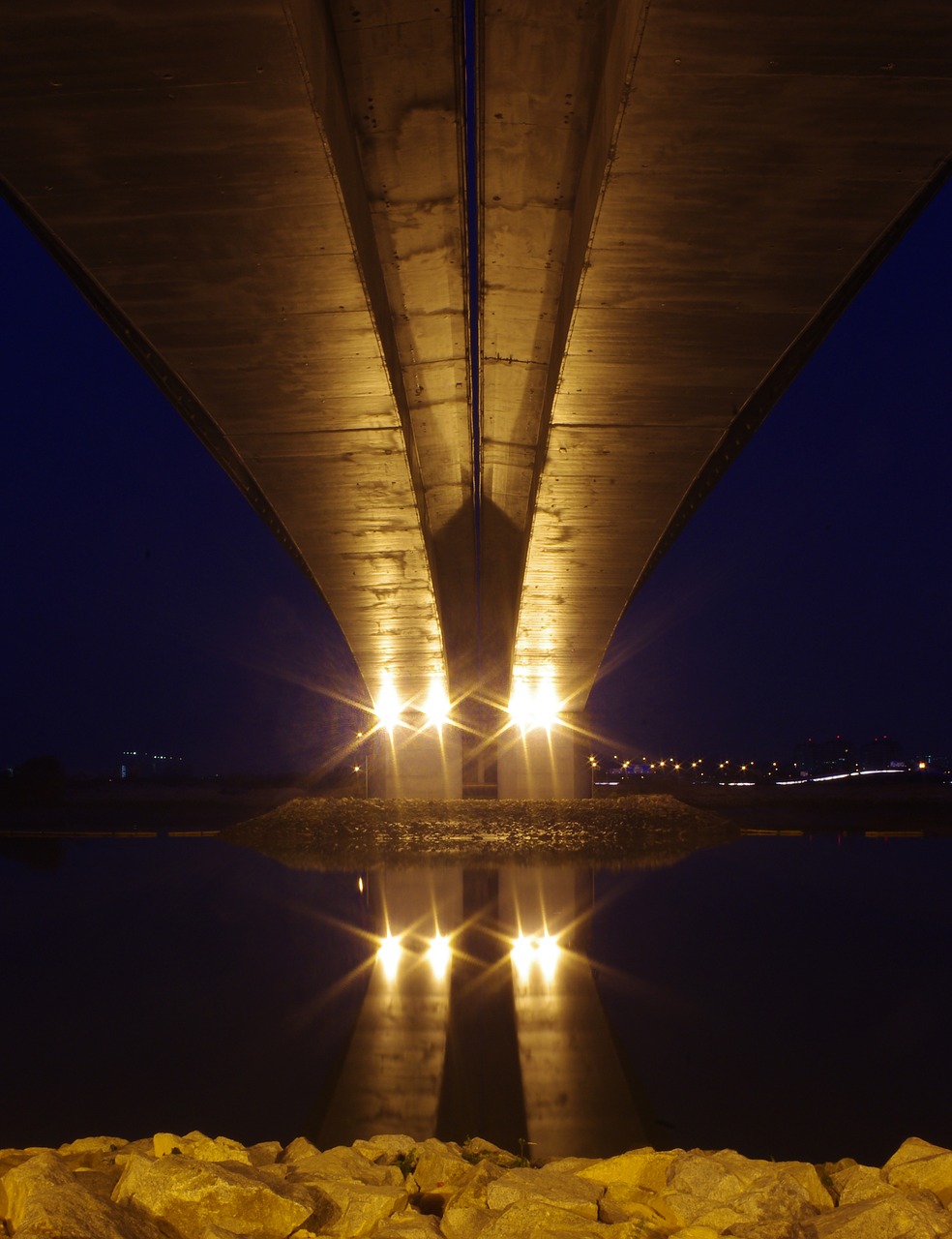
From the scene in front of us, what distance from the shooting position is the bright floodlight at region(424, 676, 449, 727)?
21891mm

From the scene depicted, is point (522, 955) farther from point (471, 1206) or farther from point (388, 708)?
point (388, 708)

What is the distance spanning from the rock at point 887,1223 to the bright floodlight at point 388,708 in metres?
19.0

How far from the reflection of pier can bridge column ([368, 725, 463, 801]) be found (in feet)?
39.1

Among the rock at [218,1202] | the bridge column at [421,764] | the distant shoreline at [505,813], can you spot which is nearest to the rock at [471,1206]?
the rock at [218,1202]

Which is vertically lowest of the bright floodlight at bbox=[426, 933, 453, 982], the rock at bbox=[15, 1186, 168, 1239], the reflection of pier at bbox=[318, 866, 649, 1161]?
the reflection of pier at bbox=[318, 866, 649, 1161]

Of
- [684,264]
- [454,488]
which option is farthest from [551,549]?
[684,264]

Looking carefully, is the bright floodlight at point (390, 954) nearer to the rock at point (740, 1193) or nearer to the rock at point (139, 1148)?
the rock at point (139, 1148)

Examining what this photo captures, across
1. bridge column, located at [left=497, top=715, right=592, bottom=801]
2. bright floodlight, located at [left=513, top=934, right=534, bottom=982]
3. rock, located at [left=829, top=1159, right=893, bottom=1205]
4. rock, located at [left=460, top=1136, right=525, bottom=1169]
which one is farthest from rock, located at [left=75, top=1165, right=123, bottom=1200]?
bridge column, located at [left=497, top=715, right=592, bottom=801]

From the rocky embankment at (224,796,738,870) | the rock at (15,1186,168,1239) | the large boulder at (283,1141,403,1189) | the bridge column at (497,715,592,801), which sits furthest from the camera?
the bridge column at (497,715,592,801)

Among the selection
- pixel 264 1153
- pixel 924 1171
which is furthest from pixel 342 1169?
pixel 924 1171

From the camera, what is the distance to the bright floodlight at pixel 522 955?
7.20 meters

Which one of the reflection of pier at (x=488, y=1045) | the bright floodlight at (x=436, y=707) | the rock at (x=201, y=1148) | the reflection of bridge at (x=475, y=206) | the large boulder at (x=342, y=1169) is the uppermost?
the reflection of bridge at (x=475, y=206)

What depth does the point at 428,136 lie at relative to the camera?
8.34 m

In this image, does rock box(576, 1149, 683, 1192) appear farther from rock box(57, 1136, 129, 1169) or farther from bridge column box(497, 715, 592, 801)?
bridge column box(497, 715, 592, 801)
